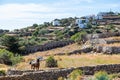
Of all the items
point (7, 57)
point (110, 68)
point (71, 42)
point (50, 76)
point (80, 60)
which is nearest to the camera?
point (50, 76)

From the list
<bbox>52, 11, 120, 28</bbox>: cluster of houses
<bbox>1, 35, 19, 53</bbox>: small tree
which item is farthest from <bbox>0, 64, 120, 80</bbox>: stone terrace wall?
<bbox>52, 11, 120, 28</bbox>: cluster of houses

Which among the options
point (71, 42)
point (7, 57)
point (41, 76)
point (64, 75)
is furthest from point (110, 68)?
point (71, 42)

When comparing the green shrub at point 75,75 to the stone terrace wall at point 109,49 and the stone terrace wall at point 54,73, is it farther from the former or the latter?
the stone terrace wall at point 109,49

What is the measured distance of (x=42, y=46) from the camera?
5669cm

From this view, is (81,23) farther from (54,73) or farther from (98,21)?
(54,73)

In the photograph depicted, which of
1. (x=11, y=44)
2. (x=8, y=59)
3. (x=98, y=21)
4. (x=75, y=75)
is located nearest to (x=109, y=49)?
(x=8, y=59)

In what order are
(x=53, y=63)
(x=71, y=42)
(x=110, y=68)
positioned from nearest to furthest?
(x=110, y=68)
(x=53, y=63)
(x=71, y=42)

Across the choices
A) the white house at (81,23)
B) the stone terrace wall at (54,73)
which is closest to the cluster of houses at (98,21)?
the white house at (81,23)

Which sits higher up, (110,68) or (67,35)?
(110,68)

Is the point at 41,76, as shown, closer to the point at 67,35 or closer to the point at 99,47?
the point at 99,47

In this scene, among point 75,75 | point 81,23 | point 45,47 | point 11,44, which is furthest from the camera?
point 81,23

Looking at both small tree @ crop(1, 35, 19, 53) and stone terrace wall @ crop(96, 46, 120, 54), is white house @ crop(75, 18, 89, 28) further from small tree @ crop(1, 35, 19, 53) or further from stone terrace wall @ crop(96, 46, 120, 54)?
stone terrace wall @ crop(96, 46, 120, 54)

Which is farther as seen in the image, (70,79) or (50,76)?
(50,76)

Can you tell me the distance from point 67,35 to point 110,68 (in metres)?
59.5
